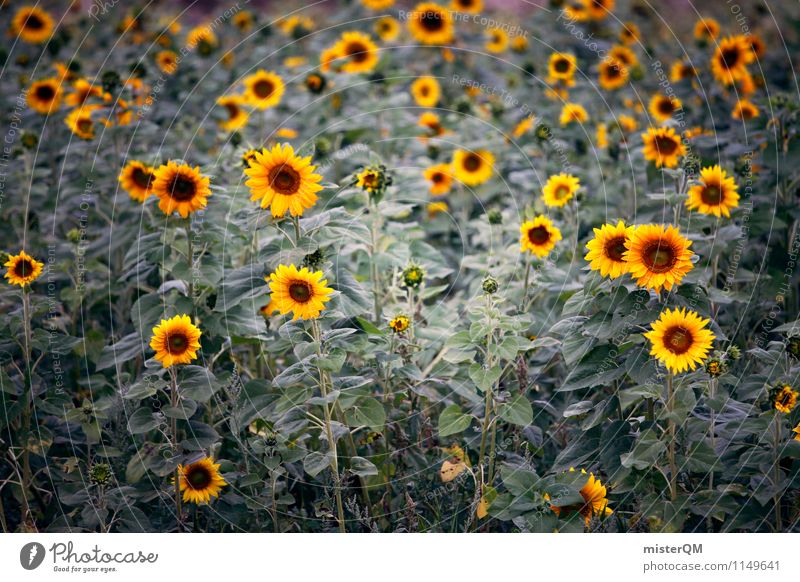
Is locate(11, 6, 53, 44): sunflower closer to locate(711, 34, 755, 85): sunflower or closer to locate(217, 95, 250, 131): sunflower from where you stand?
locate(217, 95, 250, 131): sunflower

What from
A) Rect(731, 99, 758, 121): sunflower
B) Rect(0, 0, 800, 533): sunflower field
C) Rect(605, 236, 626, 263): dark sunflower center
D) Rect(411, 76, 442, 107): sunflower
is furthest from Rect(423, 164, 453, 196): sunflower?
Rect(605, 236, 626, 263): dark sunflower center

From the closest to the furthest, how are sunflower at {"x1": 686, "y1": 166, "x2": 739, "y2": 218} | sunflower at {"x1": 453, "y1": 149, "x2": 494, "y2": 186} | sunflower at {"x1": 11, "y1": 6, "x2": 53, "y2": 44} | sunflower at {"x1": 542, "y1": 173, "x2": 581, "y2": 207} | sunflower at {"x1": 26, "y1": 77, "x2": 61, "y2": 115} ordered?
sunflower at {"x1": 686, "y1": 166, "x2": 739, "y2": 218} → sunflower at {"x1": 542, "y1": 173, "x2": 581, "y2": 207} → sunflower at {"x1": 26, "y1": 77, "x2": 61, "y2": 115} → sunflower at {"x1": 453, "y1": 149, "x2": 494, "y2": 186} → sunflower at {"x1": 11, "y1": 6, "x2": 53, "y2": 44}

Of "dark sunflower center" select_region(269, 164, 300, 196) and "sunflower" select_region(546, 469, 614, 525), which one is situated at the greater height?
"dark sunflower center" select_region(269, 164, 300, 196)

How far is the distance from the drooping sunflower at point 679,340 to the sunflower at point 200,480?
157cm

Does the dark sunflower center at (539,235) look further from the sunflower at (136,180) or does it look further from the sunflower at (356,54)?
the sunflower at (356,54)

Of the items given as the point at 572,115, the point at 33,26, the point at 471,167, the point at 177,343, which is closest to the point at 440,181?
the point at 471,167

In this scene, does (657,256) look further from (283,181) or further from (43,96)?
(43,96)

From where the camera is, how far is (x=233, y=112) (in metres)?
5.31

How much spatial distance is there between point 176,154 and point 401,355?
92.2 inches

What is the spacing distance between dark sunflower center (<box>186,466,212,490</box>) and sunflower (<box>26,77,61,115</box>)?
2.75 m

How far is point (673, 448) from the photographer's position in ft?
9.16

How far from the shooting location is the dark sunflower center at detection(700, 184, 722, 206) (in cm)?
336

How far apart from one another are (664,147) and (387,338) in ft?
5.47

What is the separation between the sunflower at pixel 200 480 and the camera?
2.95 metres
